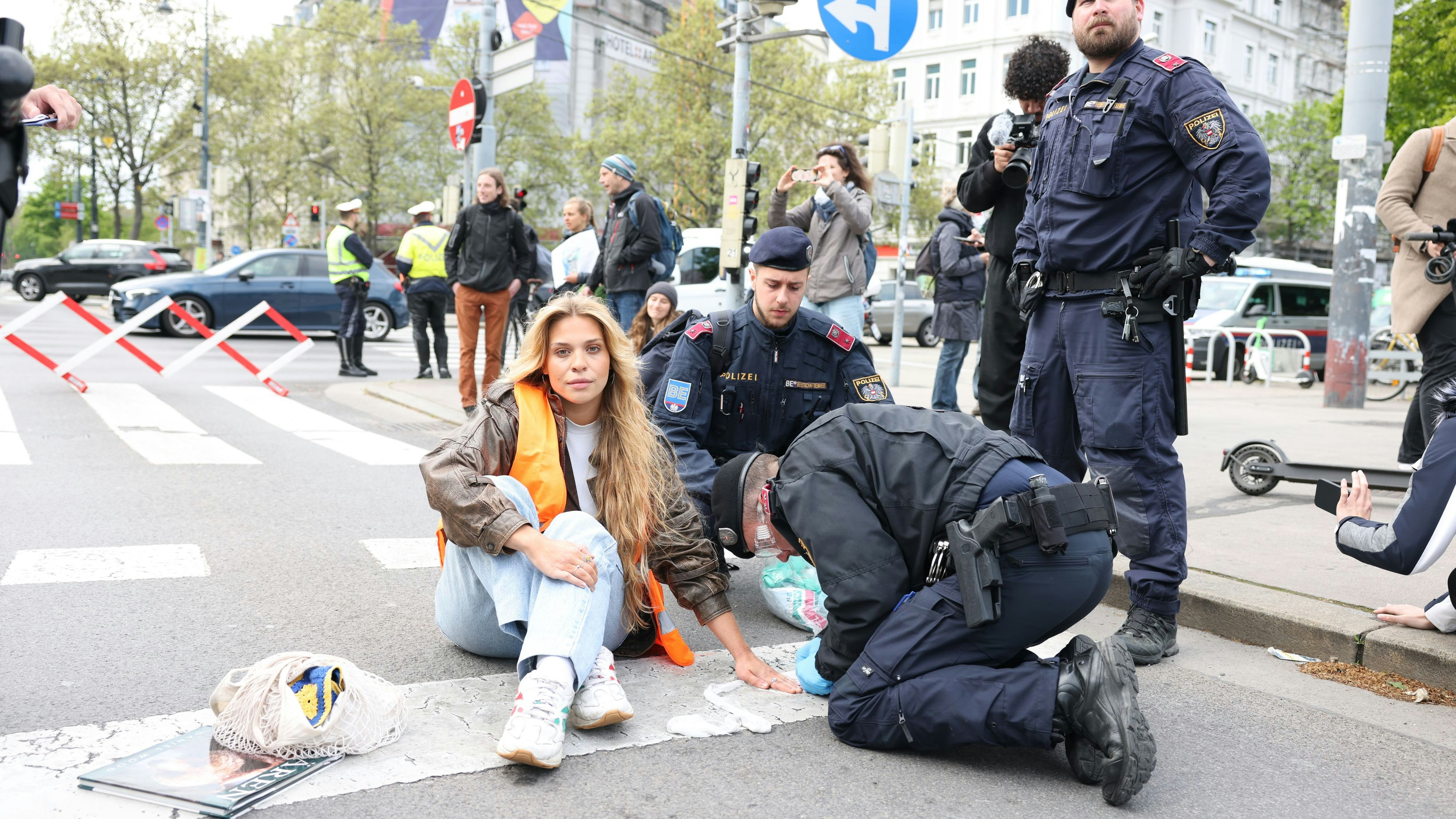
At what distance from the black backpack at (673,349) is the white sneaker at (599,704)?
4.96 ft

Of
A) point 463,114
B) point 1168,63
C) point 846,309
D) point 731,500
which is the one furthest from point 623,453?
point 463,114

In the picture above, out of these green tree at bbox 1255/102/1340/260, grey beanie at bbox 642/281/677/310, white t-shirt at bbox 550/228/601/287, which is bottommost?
grey beanie at bbox 642/281/677/310

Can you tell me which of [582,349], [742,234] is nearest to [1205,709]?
[582,349]

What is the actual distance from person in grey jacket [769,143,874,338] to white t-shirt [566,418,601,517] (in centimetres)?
385

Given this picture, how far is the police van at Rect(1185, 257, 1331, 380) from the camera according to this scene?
17.6 metres

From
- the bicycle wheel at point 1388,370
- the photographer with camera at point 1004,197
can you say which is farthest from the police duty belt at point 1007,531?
the bicycle wheel at point 1388,370

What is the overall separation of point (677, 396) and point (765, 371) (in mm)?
339

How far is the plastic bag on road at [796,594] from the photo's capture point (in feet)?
13.4

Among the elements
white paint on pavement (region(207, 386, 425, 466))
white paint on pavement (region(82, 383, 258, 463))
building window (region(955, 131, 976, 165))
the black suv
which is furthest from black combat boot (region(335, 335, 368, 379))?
building window (region(955, 131, 976, 165))

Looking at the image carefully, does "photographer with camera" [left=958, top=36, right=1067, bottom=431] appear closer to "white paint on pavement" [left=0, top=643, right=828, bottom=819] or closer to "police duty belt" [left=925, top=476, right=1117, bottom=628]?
"white paint on pavement" [left=0, top=643, right=828, bottom=819]

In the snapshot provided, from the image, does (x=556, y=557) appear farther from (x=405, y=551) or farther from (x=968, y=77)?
(x=968, y=77)

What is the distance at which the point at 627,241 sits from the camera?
29.2ft

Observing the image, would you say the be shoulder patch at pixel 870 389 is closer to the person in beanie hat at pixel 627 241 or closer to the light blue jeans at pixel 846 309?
the light blue jeans at pixel 846 309

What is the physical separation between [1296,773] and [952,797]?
931 millimetres
